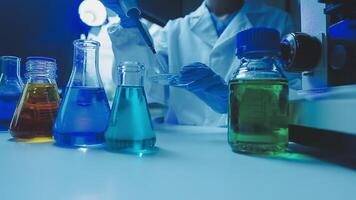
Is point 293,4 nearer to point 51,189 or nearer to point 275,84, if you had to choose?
point 275,84

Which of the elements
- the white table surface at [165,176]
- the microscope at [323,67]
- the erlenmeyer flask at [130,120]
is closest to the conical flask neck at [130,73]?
the erlenmeyer flask at [130,120]

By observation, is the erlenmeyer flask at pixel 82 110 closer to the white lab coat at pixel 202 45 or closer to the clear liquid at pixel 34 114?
the clear liquid at pixel 34 114

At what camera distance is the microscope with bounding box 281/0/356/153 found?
38 centimetres

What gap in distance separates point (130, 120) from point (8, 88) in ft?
1.21

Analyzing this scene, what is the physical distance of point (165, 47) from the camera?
4.41ft

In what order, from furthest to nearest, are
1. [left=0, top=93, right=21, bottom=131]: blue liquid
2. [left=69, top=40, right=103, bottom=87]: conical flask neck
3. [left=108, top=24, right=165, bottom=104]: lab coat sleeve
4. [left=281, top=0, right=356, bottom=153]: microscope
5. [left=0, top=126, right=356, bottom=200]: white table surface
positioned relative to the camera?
[left=108, top=24, right=165, bottom=104]: lab coat sleeve < [left=0, top=93, right=21, bottom=131]: blue liquid < [left=69, top=40, right=103, bottom=87]: conical flask neck < [left=281, top=0, right=356, bottom=153]: microscope < [left=0, top=126, right=356, bottom=200]: white table surface

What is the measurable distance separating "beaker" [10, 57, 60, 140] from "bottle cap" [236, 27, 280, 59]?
0.35 meters

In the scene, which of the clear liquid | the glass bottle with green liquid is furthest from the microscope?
the clear liquid

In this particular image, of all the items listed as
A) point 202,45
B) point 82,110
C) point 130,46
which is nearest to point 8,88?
point 82,110

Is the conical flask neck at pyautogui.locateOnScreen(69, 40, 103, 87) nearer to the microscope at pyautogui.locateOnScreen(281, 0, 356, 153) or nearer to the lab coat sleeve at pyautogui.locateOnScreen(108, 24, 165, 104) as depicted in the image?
the microscope at pyautogui.locateOnScreen(281, 0, 356, 153)

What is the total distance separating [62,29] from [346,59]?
0.92 metres

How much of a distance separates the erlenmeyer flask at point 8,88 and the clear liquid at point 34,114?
0.13m

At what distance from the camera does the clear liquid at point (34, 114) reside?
51 cm

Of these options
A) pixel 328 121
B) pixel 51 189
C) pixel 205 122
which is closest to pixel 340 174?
pixel 328 121
